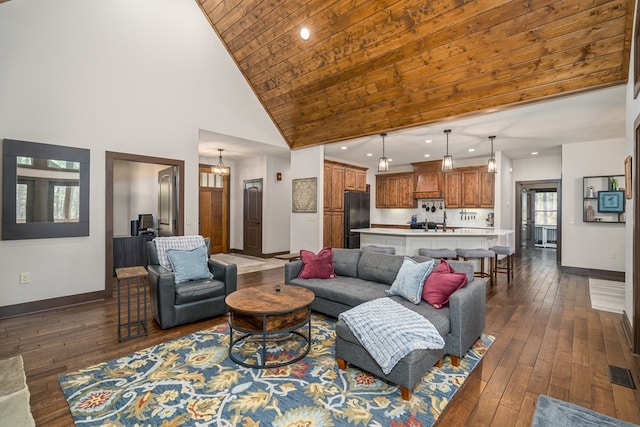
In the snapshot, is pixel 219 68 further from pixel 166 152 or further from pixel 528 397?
pixel 528 397

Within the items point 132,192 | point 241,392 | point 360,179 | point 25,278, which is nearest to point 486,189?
point 360,179

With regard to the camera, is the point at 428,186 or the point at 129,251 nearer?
the point at 129,251

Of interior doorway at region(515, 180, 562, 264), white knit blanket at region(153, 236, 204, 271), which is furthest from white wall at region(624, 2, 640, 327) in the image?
interior doorway at region(515, 180, 562, 264)

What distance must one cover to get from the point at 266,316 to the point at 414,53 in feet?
11.8

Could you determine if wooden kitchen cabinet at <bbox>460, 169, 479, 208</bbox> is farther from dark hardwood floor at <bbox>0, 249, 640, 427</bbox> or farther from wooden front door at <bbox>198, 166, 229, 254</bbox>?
wooden front door at <bbox>198, 166, 229, 254</bbox>

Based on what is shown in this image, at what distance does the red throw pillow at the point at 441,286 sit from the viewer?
2693mm

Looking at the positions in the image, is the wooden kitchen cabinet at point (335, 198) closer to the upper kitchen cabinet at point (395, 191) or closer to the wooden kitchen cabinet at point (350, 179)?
the wooden kitchen cabinet at point (350, 179)

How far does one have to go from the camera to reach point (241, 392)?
212 centimetres

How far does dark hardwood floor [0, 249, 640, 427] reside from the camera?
201cm

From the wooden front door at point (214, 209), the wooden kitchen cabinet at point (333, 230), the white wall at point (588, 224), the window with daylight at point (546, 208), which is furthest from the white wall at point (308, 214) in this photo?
the window with daylight at point (546, 208)

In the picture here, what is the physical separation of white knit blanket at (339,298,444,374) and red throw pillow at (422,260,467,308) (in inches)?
15.8

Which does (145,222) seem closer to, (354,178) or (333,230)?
(333,230)

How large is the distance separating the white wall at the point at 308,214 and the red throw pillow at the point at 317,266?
104 inches

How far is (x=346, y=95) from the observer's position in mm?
4969
